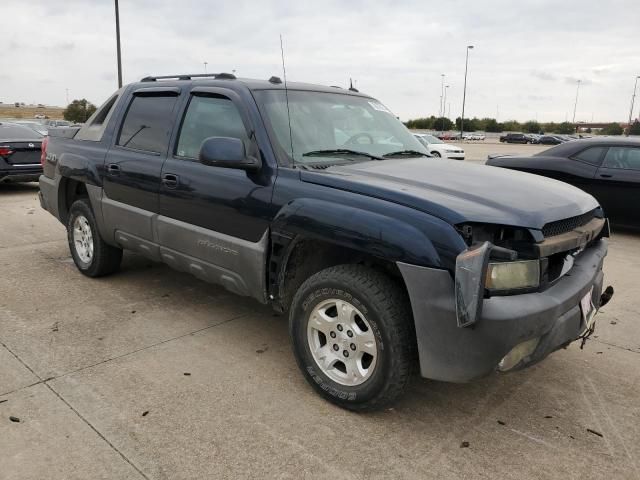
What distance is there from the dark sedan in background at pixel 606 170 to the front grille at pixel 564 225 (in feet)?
17.4

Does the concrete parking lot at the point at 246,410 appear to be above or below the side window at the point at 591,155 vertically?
below

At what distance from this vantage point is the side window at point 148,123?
13.7 ft

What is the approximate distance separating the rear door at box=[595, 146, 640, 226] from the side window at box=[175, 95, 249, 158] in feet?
20.9

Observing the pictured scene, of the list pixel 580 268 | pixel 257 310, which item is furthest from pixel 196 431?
pixel 580 268

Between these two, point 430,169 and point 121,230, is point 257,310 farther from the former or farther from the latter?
point 430,169

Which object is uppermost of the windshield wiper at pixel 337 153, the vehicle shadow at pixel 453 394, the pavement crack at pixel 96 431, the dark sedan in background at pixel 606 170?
the windshield wiper at pixel 337 153

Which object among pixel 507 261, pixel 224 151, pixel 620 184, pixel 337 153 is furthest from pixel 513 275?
pixel 620 184

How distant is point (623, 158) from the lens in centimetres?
795

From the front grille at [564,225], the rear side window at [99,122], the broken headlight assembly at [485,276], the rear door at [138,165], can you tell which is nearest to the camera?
the broken headlight assembly at [485,276]

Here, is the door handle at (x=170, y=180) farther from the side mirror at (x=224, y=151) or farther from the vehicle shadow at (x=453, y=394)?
the vehicle shadow at (x=453, y=394)

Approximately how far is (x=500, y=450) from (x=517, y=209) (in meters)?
1.21

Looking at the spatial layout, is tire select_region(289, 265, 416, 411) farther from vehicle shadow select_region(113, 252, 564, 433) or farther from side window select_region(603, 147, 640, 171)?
side window select_region(603, 147, 640, 171)

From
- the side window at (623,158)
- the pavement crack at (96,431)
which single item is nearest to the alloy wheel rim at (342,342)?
the pavement crack at (96,431)

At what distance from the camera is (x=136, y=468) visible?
2.49 m
